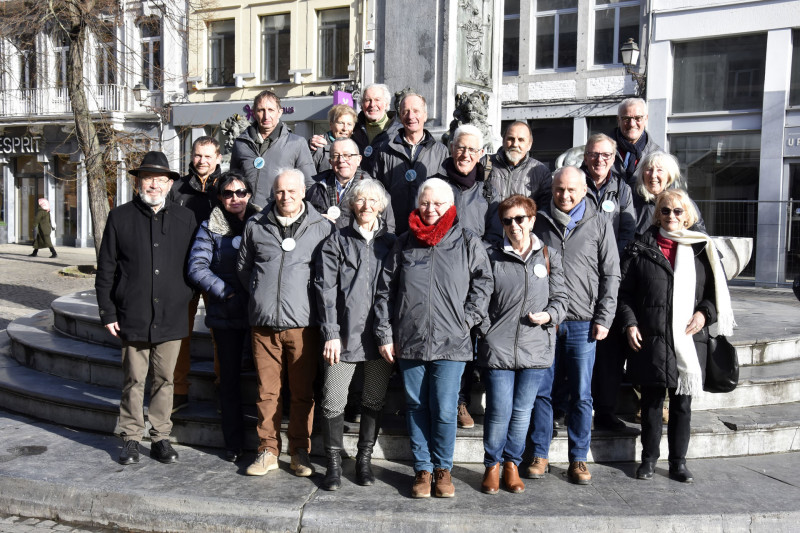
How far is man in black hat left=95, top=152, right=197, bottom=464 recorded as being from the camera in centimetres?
502

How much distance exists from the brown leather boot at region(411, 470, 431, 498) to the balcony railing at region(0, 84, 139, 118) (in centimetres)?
2323

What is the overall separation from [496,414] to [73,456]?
286cm

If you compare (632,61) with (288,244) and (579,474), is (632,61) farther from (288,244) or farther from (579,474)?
(288,244)

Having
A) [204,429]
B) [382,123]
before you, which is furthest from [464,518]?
[382,123]

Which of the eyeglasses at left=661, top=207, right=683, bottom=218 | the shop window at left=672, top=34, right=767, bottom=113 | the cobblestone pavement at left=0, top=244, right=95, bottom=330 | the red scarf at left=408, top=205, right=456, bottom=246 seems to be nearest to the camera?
the red scarf at left=408, top=205, right=456, bottom=246

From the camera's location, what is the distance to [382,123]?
5.93 metres

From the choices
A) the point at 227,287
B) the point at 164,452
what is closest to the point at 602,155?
the point at 227,287

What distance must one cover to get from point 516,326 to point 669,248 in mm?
1129

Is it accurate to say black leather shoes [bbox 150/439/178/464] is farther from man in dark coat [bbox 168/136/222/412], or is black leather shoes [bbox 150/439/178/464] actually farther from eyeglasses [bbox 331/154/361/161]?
eyeglasses [bbox 331/154/361/161]

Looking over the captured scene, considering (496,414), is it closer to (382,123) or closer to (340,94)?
(382,123)

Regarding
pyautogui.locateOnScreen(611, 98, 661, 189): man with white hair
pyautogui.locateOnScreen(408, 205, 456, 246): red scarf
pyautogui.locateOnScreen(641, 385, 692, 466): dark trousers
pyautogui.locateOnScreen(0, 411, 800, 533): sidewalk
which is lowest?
pyautogui.locateOnScreen(0, 411, 800, 533): sidewalk

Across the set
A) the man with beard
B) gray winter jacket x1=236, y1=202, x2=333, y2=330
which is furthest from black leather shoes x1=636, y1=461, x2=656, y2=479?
gray winter jacket x1=236, y1=202, x2=333, y2=330

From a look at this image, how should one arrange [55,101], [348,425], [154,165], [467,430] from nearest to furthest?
[154,165]
[467,430]
[348,425]
[55,101]

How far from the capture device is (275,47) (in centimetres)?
2302
